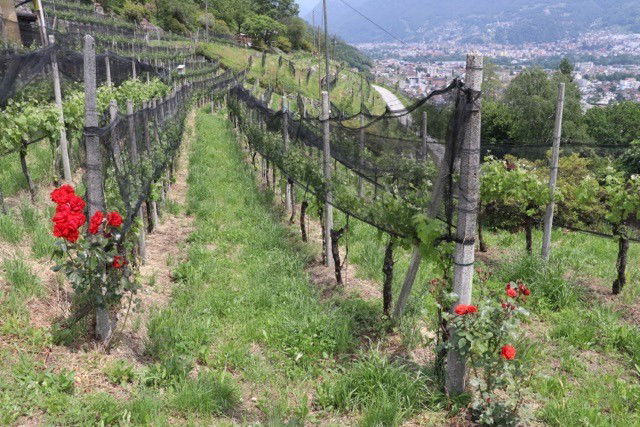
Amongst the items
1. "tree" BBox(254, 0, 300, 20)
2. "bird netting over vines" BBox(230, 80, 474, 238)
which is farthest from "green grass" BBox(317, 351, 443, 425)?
"tree" BBox(254, 0, 300, 20)

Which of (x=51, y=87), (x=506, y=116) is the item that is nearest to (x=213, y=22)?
(x=506, y=116)

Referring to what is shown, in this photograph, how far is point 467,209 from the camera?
3.57m

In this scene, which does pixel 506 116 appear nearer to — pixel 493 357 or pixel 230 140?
pixel 230 140

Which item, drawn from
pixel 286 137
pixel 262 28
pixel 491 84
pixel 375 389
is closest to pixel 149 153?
pixel 286 137

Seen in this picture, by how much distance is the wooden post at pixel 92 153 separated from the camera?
12.4ft

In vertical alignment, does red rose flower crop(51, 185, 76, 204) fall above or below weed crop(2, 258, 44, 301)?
above

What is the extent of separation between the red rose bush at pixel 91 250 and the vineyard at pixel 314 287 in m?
0.02

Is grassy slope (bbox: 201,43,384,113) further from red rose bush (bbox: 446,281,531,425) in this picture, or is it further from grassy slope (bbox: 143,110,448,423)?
red rose bush (bbox: 446,281,531,425)

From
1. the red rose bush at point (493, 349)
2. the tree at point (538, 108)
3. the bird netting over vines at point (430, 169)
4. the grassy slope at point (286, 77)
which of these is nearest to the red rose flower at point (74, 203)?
the bird netting over vines at point (430, 169)

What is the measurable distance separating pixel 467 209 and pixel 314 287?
2.54 meters

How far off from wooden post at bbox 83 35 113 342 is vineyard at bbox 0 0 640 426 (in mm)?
14

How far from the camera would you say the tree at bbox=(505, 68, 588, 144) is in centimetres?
3444

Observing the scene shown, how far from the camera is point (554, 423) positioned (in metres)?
3.53

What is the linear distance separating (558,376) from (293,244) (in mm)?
3959
